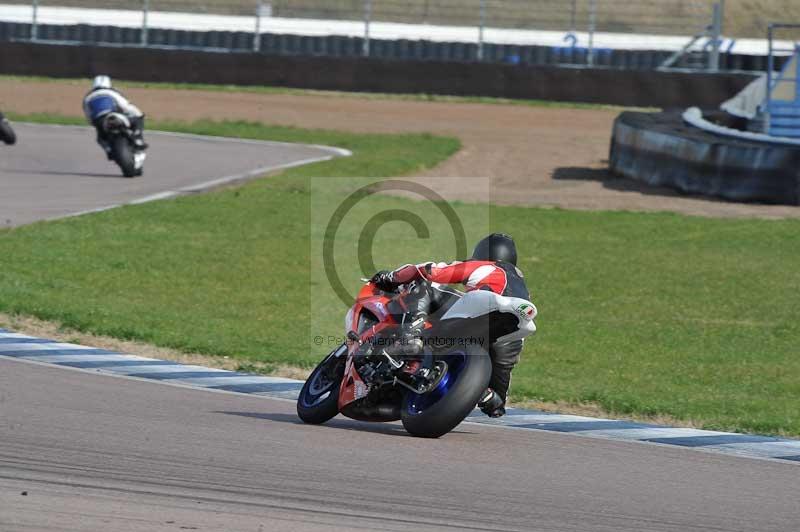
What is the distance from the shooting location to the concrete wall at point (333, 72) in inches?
1182

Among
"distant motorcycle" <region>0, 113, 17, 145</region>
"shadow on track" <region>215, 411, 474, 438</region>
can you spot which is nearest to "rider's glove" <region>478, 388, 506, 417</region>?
"shadow on track" <region>215, 411, 474, 438</region>

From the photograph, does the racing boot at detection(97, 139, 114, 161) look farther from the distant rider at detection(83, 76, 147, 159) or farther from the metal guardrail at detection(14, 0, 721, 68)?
the metal guardrail at detection(14, 0, 721, 68)

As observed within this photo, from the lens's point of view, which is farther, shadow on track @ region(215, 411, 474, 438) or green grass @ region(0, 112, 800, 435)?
green grass @ region(0, 112, 800, 435)

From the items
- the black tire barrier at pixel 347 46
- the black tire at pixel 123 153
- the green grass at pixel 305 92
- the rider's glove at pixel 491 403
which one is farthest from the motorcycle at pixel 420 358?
the black tire barrier at pixel 347 46

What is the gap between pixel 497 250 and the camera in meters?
6.97

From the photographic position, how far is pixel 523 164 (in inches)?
873

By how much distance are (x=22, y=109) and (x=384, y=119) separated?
713 centimetres

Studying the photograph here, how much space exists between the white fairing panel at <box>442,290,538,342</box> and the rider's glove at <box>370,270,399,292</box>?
14.8 inches

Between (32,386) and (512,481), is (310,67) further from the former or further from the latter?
(512,481)

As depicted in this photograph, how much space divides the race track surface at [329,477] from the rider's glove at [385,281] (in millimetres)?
754

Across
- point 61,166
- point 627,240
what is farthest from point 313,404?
point 61,166

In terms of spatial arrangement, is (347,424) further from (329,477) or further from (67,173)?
(67,173)

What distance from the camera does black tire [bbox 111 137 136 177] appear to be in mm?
18453

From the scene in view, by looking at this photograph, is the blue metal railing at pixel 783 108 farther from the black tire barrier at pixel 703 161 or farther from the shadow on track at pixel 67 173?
the shadow on track at pixel 67 173
